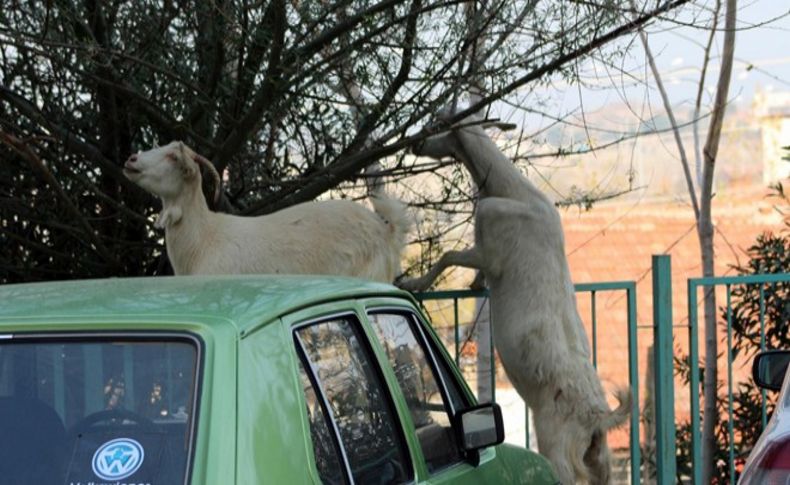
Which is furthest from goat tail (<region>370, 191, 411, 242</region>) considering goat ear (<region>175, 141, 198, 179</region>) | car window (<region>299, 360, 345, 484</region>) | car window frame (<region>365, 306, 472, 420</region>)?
car window (<region>299, 360, 345, 484</region>)

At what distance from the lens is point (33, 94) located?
764 centimetres

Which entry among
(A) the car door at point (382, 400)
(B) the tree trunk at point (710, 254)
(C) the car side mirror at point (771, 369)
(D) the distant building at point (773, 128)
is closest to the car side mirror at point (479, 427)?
(A) the car door at point (382, 400)

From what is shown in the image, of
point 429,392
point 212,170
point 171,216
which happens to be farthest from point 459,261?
point 429,392

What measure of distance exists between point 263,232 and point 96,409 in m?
3.45

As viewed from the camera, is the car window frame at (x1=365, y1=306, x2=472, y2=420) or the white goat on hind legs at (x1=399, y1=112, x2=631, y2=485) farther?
the white goat on hind legs at (x1=399, y1=112, x2=631, y2=485)

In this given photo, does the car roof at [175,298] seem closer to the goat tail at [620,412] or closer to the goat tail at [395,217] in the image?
the goat tail at [395,217]

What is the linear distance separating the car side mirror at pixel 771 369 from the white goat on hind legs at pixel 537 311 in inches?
84.9

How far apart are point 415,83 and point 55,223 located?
2.15 meters

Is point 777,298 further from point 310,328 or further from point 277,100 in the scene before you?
point 310,328

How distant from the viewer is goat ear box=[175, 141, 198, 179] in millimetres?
6578

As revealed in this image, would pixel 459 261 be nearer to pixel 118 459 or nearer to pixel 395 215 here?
pixel 395 215

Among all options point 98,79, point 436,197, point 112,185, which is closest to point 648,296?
point 436,197

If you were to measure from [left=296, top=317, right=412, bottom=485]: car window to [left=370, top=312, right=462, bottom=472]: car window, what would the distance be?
181 millimetres

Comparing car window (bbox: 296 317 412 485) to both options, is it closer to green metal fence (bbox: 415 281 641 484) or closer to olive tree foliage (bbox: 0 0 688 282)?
olive tree foliage (bbox: 0 0 688 282)
